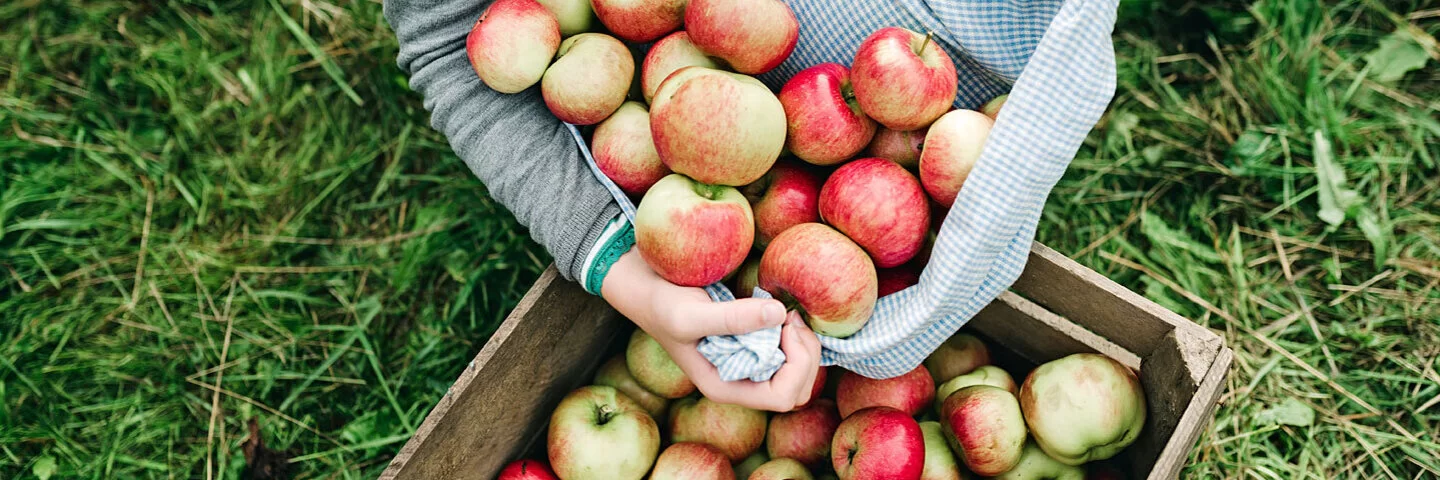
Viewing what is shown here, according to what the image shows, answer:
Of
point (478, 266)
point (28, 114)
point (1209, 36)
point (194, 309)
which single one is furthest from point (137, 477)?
point (1209, 36)

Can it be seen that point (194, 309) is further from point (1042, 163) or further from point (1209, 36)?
point (1209, 36)

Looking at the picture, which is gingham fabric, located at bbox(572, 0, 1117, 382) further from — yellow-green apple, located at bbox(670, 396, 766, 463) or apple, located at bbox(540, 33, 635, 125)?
yellow-green apple, located at bbox(670, 396, 766, 463)

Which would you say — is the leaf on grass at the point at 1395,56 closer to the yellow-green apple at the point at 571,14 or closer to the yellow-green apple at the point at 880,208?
the yellow-green apple at the point at 880,208

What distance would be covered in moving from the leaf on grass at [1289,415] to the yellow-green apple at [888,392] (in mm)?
902

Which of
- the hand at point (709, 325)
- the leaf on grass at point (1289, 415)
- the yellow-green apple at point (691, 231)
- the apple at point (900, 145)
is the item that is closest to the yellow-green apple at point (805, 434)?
the hand at point (709, 325)

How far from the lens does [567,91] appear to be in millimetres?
1595

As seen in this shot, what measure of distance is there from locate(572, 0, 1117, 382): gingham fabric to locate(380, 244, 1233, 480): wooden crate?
9.6 inches

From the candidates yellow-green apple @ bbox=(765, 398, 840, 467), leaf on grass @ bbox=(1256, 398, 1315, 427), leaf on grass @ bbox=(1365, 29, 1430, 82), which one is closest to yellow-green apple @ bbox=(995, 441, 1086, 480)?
yellow-green apple @ bbox=(765, 398, 840, 467)

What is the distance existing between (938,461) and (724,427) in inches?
16.9

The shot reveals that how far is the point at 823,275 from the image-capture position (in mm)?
1441

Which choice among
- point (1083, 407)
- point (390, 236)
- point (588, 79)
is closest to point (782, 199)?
point (588, 79)

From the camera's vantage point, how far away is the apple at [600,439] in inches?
67.9

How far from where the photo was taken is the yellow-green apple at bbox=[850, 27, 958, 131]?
1.45m

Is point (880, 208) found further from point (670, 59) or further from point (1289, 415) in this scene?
point (1289, 415)
